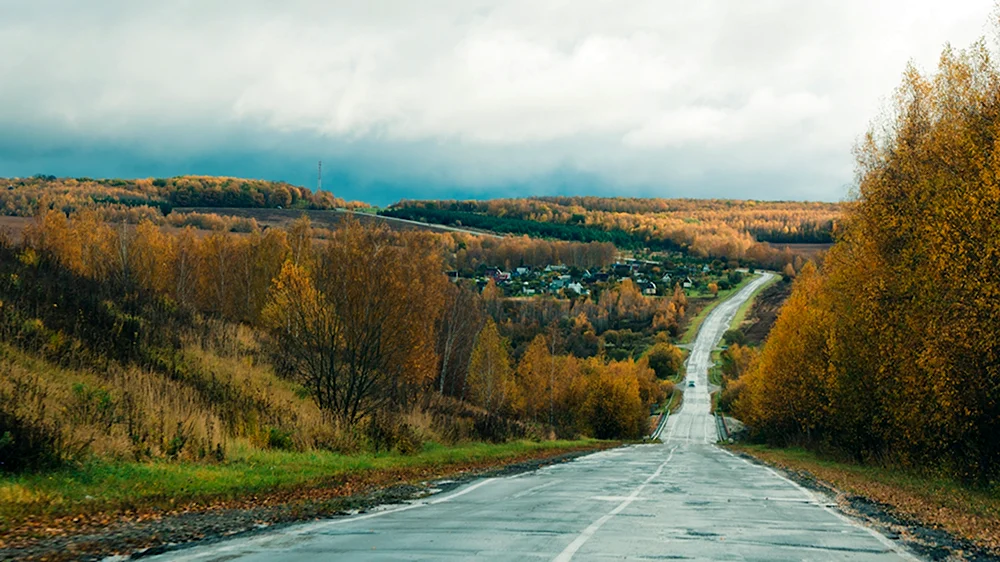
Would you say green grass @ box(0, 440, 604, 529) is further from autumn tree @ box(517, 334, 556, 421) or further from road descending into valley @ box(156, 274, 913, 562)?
autumn tree @ box(517, 334, 556, 421)

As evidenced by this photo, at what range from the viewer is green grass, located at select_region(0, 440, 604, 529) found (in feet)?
34.7

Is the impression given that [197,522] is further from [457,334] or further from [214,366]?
[457,334]

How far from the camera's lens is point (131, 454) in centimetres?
1470

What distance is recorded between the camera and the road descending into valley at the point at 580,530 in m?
8.34

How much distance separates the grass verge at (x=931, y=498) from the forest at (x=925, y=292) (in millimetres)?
1219

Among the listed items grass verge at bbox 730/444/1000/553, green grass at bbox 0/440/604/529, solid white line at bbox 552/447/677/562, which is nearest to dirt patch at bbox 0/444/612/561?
green grass at bbox 0/440/604/529

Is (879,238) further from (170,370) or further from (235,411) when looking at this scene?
(170,370)

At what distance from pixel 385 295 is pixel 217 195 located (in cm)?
18455

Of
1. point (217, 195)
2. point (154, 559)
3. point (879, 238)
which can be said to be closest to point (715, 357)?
point (217, 195)

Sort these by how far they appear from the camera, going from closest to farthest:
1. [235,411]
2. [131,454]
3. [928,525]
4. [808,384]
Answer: [928,525] < [131,454] < [235,411] < [808,384]

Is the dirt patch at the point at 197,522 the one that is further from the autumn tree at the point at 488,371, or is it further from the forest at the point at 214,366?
the autumn tree at the point at 488,371

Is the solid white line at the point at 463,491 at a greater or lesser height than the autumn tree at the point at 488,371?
greater

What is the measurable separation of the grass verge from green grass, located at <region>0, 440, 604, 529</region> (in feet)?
37.8

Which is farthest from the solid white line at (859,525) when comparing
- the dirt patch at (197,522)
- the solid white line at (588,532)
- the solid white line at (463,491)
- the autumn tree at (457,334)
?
the autumn tree at (457,334)
